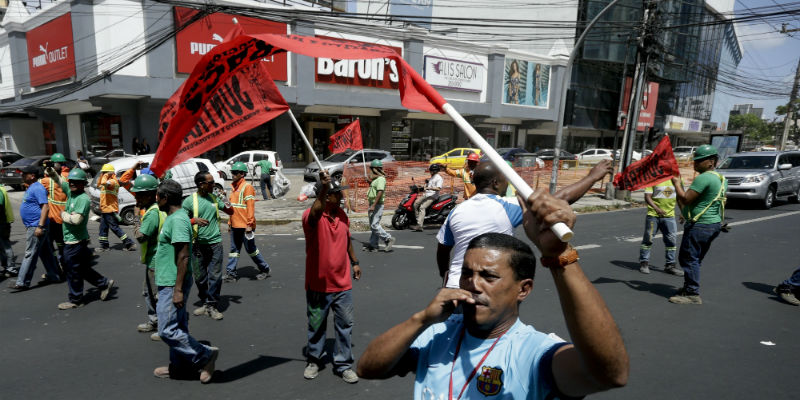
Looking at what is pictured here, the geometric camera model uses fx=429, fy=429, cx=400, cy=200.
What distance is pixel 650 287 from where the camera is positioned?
6.12 meters

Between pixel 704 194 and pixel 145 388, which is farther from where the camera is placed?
pixel 704 194

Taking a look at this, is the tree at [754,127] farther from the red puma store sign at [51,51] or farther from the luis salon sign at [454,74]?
the red puma store sign at [51,51]

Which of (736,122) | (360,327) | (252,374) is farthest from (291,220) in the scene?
(736,122)

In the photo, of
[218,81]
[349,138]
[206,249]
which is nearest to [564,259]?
[218,81]

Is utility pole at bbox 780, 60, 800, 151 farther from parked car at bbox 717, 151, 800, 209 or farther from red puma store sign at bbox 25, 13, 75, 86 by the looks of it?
red puma store sign at bbox 25, 13, 75, 86

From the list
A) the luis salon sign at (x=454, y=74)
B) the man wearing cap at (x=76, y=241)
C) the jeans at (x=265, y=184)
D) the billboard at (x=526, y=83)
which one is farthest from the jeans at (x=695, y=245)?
the billboard at (x=526, y=83)

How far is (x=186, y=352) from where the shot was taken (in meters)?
3.52

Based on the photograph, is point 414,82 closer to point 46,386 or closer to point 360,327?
point 360,327

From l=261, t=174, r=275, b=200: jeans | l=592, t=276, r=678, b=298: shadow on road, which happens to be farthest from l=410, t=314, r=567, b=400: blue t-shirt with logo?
l=261, t=174, r=275, b=200: jeans

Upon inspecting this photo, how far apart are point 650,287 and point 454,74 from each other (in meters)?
22.2

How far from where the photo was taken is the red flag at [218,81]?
258 centimetres

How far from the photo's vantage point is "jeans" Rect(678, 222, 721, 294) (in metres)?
5.31

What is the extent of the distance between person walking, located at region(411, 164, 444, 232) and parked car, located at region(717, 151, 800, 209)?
10.2 meters

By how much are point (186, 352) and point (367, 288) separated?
2821mm
